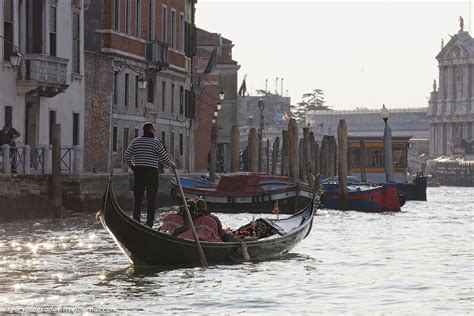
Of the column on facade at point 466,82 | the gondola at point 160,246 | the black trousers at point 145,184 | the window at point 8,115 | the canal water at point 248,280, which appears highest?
the column on facade at point 466,82

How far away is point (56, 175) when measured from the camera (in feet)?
102

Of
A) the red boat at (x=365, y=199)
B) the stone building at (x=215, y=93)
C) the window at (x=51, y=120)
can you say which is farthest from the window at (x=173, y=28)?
the stone building at (x=215, y=93)

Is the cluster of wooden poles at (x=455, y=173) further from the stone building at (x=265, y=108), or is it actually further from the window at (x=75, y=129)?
the window at (x=75, y=129)

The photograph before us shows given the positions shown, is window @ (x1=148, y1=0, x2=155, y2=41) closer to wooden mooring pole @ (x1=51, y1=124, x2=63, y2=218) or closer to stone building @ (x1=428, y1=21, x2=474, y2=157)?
wooden mooring pole @ (x1=51, y1=124, x2=63, y2=218)

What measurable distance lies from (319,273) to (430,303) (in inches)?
143

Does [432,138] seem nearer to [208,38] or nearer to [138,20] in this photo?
[208,38]

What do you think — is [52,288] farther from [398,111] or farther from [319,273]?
[398,111]

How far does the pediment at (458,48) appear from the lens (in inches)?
5989

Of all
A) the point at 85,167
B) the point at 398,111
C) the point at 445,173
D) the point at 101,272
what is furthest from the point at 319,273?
the point at 398,111

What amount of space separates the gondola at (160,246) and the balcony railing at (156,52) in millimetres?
25935

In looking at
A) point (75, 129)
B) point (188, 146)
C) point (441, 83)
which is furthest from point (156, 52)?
point (441, 83)

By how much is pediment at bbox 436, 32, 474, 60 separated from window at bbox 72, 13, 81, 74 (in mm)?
114695

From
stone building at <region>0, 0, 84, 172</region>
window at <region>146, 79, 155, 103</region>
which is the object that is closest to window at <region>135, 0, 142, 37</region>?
window at <region>146, 79, 155, 103</region>

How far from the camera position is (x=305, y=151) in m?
49.4
